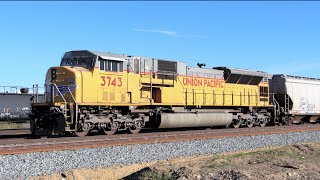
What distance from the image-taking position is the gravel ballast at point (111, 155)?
30.2 ft

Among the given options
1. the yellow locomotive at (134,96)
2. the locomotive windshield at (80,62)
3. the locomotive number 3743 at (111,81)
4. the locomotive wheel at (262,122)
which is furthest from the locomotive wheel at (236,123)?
the locomotive windshield at (80,62)

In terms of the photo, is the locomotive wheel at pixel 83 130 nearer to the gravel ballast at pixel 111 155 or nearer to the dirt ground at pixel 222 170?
the gravel ballast at pixel 111 155

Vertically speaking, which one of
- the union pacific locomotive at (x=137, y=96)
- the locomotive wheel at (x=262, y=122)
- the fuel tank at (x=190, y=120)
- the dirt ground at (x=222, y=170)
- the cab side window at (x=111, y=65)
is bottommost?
the dirt ground at (x=222, y=170)

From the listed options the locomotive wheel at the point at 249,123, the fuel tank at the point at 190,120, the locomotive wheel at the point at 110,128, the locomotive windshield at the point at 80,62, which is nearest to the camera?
the locomotive windshield at the point at 80,62

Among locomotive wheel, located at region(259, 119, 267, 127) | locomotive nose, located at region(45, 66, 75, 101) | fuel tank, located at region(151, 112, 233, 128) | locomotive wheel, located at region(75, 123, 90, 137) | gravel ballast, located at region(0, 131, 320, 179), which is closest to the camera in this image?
gravel ballast, located at region(0, 131, 320, 179)

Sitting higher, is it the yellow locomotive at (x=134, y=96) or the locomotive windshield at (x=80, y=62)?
the locomotive windshield at (x=80, y=62)

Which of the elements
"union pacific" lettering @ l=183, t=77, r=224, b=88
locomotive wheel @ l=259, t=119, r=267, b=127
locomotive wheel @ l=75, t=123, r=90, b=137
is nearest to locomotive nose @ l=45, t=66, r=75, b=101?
locomotive wheel @ l=75, t=123, r=90, b=137

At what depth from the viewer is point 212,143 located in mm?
13742

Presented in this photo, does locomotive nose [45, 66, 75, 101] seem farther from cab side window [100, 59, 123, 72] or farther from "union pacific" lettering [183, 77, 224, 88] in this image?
"union pacific" lettering [183, 77, 224, 88]

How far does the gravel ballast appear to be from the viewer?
920 cm

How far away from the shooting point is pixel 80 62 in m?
16.0

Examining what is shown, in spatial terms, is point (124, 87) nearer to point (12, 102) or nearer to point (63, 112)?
point (63, 112)

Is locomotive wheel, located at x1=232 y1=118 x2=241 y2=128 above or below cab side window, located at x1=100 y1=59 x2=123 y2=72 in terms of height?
below

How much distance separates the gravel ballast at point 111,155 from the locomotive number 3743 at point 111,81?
14.4ft
